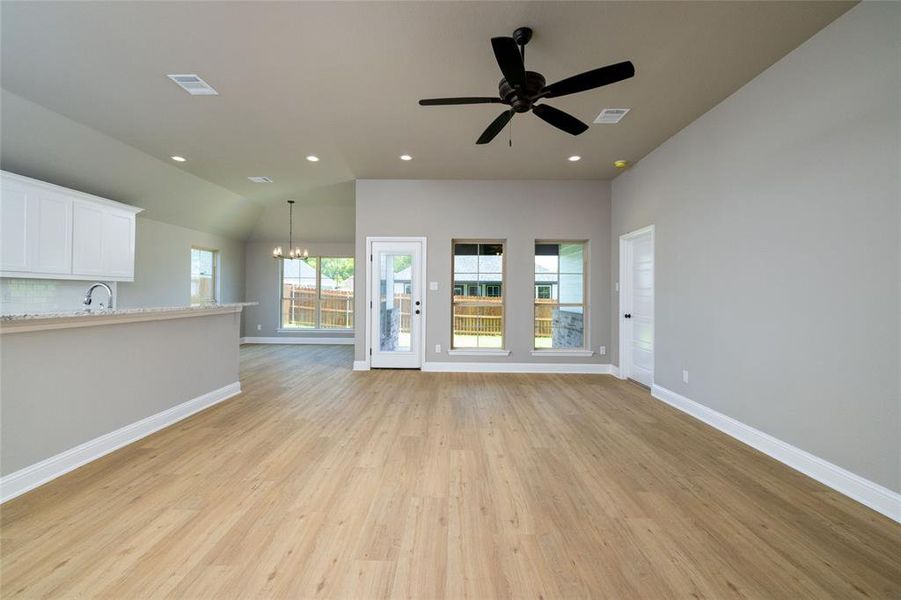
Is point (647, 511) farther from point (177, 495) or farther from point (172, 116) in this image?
point (172, 116)

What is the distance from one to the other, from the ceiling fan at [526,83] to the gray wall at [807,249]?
4.63 feet

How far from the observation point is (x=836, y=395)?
227 centimetres

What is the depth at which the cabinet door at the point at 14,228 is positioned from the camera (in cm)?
369

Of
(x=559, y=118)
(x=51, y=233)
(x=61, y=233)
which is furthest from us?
(x=61, y=233)

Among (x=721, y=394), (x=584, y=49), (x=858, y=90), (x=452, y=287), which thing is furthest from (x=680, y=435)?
(x=452, y=287)

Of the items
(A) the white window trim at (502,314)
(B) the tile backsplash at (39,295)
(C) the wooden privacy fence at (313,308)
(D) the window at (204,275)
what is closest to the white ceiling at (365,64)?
(B) the tile backsplash at (39,295)

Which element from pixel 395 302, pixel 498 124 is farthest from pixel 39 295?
pixel 498 124

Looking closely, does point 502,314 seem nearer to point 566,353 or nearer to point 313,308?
point 566,353

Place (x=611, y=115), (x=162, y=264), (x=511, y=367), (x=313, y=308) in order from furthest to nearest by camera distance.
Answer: (x=313, y=308) → (x=162, y=264) → (x=511, y=367) → (x=611, y=115)

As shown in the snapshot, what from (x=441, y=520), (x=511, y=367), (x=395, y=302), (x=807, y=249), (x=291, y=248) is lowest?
(x=441, y=520)

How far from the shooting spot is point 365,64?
2770 mm

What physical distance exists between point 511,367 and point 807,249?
146 inches

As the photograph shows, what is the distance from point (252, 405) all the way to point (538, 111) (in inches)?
151

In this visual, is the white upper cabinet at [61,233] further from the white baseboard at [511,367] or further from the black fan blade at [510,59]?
the black fan blade at [510,59]
